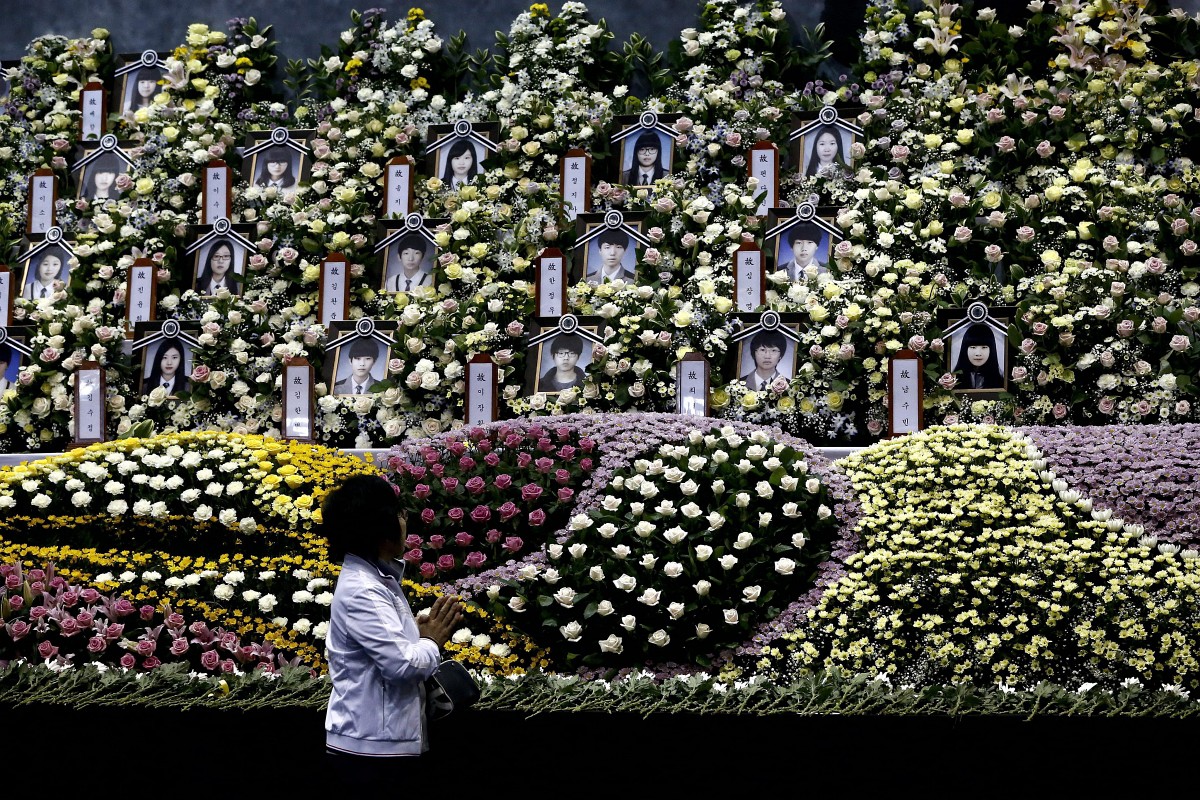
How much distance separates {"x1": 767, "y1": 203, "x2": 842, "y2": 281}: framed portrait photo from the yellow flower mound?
7.25 ft

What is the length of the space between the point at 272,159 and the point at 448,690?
17.2 feet

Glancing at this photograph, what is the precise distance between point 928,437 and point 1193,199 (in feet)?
8.73

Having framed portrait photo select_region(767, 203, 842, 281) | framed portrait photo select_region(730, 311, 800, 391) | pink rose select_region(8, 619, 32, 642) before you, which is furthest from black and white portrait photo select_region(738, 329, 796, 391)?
pink rose select_region(8, 619, 32, 642)

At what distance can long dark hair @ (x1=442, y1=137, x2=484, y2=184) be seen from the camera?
661cm

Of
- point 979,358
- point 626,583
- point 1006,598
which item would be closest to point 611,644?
point 626,583

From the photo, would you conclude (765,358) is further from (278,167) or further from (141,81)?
(141,81)

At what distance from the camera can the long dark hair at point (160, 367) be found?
596 centimetres

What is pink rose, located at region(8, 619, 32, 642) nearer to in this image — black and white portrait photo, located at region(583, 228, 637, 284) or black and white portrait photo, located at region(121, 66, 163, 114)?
black and white portrait photo, located at region(583, 228, 637, 284)

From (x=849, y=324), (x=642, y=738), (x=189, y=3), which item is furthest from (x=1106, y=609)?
(x=189, y=3)

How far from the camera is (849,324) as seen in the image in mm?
5266

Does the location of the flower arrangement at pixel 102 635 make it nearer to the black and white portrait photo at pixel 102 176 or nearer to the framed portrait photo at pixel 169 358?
the framed portrait photo at pixel 169 358

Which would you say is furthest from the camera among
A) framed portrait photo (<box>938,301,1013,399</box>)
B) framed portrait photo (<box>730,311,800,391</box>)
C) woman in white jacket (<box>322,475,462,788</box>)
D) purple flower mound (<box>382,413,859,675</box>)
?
framed portrait photo (<box>730,311,800,391</box>)

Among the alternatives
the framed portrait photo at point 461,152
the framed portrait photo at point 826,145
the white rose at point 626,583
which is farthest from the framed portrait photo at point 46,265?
the white rose at point 626,583

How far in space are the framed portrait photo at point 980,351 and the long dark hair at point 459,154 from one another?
282 cm
